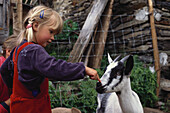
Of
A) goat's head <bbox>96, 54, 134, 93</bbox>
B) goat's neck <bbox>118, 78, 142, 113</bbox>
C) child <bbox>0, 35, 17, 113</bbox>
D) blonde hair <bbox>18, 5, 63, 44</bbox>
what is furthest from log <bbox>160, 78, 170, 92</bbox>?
blonde hair <bbox>18, 5, 63, 44</bbox>

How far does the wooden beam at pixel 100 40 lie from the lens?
463 cm

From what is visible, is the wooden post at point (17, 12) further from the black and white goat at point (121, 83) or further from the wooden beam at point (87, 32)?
the black and white goat at point (121, 83)

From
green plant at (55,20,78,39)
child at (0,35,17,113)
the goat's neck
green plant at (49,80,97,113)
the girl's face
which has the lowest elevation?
green plant at (49,80,97,113)

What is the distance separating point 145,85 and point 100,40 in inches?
65.4

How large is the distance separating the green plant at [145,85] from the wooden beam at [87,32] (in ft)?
4.83

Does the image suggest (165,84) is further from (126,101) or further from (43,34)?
(43,34)

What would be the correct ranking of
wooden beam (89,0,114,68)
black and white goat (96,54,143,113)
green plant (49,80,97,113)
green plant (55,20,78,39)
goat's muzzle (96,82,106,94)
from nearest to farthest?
goat's muzzle (96,82,106,94) < black and white goat (96,54,143,113) < green plant (49,80,97,113) < wooden beam (89,0,114,68) < green plant (55,20,78,39)

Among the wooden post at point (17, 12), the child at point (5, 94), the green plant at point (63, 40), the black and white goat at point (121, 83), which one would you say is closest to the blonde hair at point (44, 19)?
the child at point (5, 94)

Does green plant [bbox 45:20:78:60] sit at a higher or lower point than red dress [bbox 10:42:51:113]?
higher

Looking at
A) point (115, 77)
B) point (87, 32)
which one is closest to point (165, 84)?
point (87, 32)

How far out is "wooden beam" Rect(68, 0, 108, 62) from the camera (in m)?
Answer: 4.35

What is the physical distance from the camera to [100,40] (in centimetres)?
475

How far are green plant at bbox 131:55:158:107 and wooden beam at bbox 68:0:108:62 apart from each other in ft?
4.83

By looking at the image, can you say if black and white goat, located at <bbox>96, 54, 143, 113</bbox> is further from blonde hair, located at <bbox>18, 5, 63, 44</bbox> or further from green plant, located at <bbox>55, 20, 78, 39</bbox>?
green plant, located at <bbox>55, 20, 78, 39</bbox>
